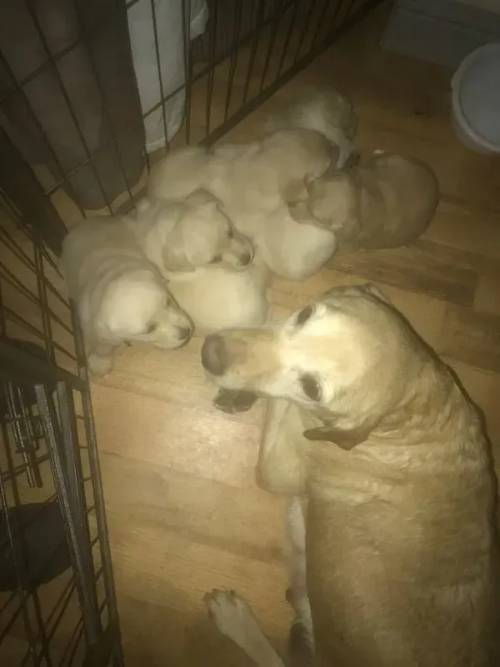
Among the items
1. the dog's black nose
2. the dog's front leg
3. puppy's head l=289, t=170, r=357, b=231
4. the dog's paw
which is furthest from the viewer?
the dog's paw

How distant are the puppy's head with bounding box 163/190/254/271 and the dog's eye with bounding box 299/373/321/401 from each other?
500mm

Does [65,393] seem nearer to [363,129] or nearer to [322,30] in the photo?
[363,129]

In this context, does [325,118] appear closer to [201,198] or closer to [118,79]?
[201,198]

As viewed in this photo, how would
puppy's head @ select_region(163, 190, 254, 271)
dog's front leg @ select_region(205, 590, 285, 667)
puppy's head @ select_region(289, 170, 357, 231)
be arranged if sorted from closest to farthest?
puppy's head @ select_region(163, 190, 254, 271), puppy's head @ select_region(289, 170, 357, 231), dog's front leg @ select_region(205, 590, 285, 667)

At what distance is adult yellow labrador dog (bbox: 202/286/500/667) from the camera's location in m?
1.64

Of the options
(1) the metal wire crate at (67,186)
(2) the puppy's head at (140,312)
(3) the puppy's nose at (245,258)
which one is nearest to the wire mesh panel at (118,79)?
(1) the metal wire crate at (67,186)

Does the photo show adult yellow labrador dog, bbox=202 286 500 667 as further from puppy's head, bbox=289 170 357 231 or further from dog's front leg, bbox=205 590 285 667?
dog's front leg, bbox=205 590 285 667

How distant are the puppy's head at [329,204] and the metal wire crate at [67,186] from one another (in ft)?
1.91

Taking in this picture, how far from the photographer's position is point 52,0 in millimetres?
1458

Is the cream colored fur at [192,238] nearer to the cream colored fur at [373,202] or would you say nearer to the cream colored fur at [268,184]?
the cream colored fur at [268,184]

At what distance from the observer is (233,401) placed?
7.90 feet

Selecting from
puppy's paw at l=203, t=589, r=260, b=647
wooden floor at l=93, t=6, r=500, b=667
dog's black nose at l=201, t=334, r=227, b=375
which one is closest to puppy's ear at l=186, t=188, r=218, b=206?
dog's black nose at l=201, t=334, r=227, b=375

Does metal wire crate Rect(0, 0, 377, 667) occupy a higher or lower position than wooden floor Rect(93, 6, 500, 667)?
higher

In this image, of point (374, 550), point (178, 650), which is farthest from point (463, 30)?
point (178, 650)
